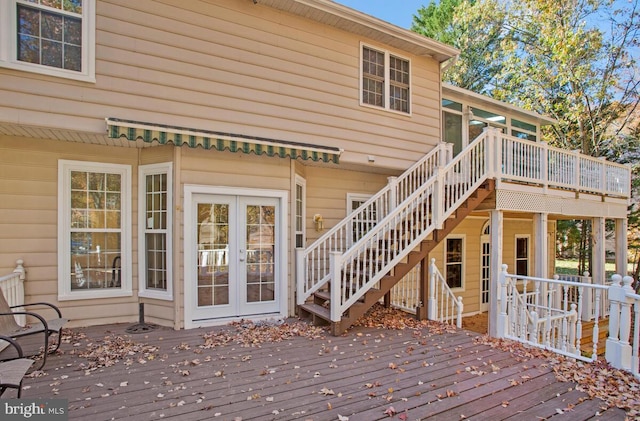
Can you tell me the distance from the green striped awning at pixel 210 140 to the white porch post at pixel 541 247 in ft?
17.2

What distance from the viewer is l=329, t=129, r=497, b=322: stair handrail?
5.20 m

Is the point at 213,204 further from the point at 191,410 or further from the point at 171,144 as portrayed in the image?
the point at 191,410

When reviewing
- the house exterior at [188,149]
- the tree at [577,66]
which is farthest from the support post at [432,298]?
the tree at [577,66]

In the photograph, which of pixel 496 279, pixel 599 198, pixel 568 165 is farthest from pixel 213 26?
pixel 599 198

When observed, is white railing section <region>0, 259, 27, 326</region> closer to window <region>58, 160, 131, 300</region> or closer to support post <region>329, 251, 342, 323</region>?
window <region>58, 160, 131, 300</region>

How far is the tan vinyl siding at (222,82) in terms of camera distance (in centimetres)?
480

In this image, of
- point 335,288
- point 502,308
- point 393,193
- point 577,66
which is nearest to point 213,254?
point 335,288

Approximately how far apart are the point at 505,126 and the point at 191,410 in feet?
36.5

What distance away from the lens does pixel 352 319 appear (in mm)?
5242

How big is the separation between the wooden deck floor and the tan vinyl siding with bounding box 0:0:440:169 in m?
3.34

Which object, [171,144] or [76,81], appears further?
[171,144]

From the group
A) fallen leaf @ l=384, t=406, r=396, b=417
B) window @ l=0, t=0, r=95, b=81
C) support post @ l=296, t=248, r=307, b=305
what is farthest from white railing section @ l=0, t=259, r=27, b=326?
fallen leaf @ l=384, t=406, r=396, b=417

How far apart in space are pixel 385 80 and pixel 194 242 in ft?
17.3

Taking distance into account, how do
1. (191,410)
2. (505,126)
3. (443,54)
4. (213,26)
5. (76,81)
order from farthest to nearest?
(505,126), (443,54), (213,26), (76,81), (191,410)
